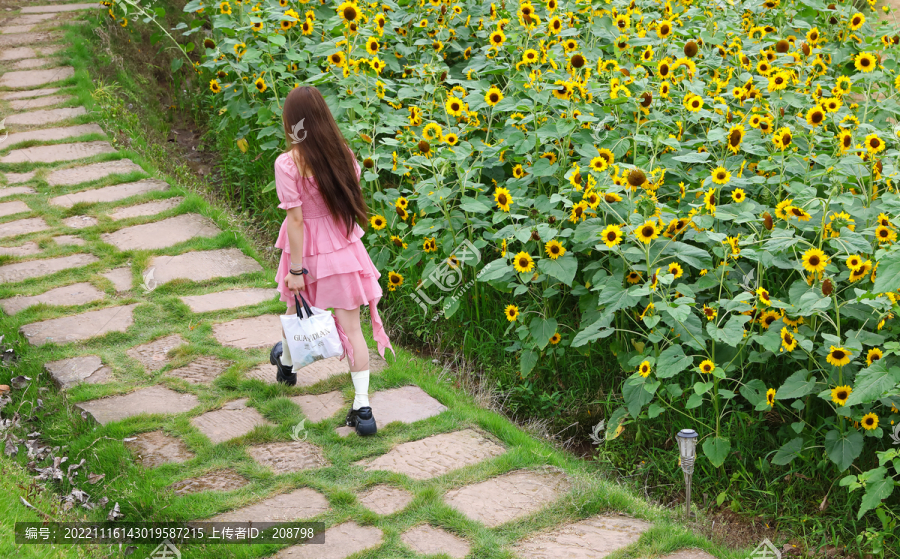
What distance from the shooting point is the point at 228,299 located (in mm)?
3949

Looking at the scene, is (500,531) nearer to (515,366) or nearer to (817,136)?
(515,366)

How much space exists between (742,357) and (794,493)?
52cm

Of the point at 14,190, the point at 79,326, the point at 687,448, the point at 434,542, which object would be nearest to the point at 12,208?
the point at 14,190

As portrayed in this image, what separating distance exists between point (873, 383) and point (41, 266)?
3.88m

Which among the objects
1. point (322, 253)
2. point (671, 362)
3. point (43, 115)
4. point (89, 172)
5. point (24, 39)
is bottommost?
point (671, 362)

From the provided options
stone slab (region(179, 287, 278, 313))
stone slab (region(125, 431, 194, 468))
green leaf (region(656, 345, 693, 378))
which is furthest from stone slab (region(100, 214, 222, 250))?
green leaf (region(656, 345, 693, 378))

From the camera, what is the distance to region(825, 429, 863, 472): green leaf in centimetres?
265

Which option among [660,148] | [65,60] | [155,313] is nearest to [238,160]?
[155,313]

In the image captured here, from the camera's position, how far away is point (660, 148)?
3.46 meters

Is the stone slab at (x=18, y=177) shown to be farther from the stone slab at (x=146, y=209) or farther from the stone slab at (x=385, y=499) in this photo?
the stone slab at (x=385, y=499)

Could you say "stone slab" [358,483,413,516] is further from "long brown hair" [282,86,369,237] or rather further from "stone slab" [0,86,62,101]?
"stone slab" [0,86,62,101]

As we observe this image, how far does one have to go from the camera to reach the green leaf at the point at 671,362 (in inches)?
112

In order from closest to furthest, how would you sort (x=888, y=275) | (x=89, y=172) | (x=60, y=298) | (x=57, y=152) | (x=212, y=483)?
(x=888, y=275), (x=212, y=483), (x=60, y=298), (x=89, y=172), (x=57, y=152)

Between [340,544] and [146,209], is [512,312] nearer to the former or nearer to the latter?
[340,544]
